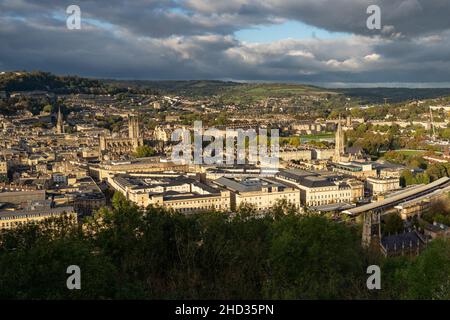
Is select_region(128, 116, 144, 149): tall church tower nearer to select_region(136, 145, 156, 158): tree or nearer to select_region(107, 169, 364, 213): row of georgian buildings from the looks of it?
select_region(136, 145, 156, 158): tree

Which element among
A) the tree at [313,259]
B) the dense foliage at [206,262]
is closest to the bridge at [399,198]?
the dense foliage at [206,262]

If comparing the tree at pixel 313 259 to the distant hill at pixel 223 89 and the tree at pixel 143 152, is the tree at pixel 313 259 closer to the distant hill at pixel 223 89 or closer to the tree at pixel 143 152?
the tree at pixel 143 152

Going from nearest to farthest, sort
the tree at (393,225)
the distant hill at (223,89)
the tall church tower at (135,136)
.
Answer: the tree at (393,225) < the tall church tower at (135,136) < the distant hill at (223,89)

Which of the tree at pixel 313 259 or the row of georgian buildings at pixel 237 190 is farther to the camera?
the row of georgian buildings at pixel 237 190

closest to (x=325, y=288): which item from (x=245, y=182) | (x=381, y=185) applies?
(x=245, y=182)

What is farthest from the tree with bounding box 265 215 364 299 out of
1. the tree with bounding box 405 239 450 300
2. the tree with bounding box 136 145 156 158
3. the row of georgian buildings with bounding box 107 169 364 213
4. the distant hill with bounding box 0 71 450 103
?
the distant hill with bounding box 0 71 450 103
